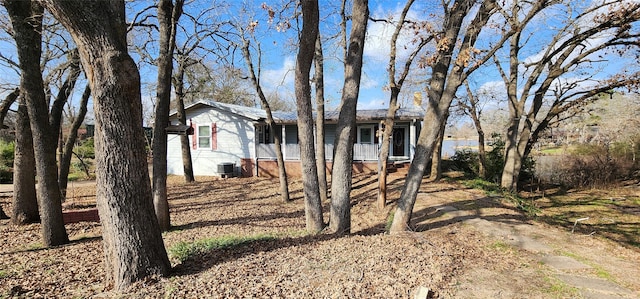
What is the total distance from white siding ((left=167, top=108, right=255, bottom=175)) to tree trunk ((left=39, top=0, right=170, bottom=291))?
12.8 metres

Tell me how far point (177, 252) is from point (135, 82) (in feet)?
7.22

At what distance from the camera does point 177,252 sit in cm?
404

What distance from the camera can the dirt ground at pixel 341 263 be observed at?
3.02 m

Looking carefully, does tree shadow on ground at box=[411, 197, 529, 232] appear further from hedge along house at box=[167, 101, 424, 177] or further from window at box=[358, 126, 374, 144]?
window at box=[358, 126, 374, 144]

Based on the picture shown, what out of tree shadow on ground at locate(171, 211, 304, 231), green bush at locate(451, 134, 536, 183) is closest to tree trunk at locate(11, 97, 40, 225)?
tree shadow on ground at locate(171, 211, 304, 231)

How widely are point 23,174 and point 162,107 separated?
341 centimetres

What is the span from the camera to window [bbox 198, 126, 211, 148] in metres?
16.6

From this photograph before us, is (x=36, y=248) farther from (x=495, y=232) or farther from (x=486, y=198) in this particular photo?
(x=486, y=198)

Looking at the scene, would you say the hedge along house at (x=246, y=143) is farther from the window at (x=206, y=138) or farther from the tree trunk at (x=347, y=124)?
the tree trunk at (x=347, y=124)

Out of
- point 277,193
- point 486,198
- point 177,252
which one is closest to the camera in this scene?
point 177,252

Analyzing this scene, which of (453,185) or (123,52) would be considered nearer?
(123,52)

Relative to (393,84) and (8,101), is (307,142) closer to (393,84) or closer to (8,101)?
(393,84)

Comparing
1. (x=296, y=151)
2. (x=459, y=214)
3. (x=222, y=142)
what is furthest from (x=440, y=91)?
(x=222, y=142)

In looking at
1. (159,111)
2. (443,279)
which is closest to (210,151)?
(159,111)
